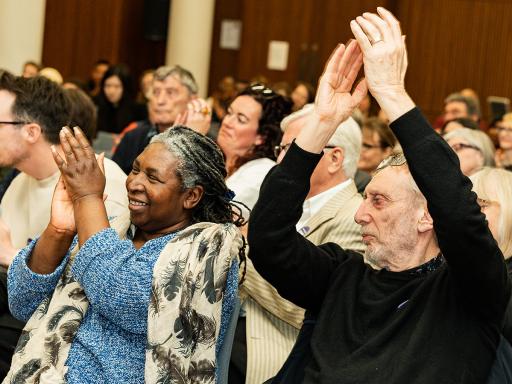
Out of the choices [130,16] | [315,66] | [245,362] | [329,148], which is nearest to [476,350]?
[245,362]

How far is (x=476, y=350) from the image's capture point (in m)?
2.38

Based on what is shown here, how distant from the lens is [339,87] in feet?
8.48

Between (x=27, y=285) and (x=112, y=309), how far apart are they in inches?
13.7

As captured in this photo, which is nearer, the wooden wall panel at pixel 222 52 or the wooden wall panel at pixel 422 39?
the wooden wall panel at pixel 422 39

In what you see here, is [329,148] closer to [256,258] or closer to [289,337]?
[289,337]

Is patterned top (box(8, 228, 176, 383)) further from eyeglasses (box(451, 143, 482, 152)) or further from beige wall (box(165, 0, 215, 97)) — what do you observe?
beige wall (box(165, 0, 215, 97))

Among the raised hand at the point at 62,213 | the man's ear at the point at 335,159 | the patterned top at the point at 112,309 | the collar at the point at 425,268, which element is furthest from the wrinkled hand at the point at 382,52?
the man's ear at the point at 335,159

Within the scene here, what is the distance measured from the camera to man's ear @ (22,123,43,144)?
361 cm

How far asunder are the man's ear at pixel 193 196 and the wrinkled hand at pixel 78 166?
0.88 feet

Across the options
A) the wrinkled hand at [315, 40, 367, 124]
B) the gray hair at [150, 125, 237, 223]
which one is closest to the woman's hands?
the gray hair at [150, 125, 237, 223]

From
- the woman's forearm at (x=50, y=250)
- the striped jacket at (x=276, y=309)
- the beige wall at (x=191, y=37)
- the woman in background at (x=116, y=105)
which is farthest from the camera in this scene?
the beige wall at (x=191, y=37)

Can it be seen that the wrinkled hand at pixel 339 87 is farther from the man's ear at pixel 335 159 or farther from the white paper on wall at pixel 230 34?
the white paper on wall at pixel 230 34

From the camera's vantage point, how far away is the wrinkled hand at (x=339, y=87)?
254 centimetres

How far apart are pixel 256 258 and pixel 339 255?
0.29 meters
